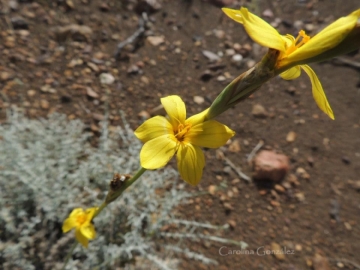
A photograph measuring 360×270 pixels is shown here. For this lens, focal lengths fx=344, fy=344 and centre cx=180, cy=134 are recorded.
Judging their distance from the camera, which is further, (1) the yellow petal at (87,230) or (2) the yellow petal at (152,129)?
(1) the yellow petal at (87,230)

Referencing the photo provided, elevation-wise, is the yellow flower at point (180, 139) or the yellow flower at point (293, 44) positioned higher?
the yellow flower at point (293, 44)

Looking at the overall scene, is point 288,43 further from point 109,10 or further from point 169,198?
point 109,10

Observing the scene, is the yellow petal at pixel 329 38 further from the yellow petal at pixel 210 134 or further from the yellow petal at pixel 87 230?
the yellow petal at pixel 87 230

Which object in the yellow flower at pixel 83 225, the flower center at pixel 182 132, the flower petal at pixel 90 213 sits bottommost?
the yellow flower at pixel 83 225

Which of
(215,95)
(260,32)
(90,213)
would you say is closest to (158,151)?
(260,32)

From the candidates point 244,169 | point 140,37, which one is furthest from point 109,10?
point 244,169

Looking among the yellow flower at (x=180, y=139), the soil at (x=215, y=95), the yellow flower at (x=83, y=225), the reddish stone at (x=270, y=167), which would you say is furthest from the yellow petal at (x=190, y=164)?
the reddish stone at (x=270, y=167)

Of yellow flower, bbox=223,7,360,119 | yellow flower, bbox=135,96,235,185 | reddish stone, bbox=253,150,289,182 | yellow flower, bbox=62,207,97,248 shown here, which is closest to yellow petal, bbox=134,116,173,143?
yellow flower, bbox=135,96,235,185
